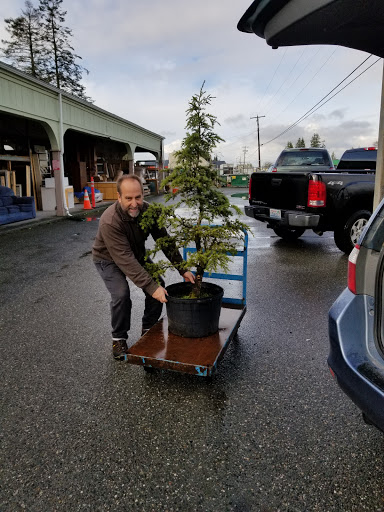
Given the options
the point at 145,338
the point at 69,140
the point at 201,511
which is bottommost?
the point at 201,511

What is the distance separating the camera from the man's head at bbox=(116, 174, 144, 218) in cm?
300

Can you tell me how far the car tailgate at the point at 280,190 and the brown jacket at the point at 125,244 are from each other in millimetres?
4223

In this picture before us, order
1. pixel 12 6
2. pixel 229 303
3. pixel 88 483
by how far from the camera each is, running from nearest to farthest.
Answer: pixel 88 483 → pixel 229 303 → pixel 12 6

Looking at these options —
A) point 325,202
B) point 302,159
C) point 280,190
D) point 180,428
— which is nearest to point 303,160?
point 302,159

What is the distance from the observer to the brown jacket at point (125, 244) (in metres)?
2.96

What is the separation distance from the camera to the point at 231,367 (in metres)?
3.15

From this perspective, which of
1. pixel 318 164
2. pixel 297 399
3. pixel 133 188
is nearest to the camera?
pixel 297 399

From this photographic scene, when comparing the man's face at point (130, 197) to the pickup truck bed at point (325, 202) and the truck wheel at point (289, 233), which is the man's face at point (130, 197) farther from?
the truck wheel at point (289, 233)

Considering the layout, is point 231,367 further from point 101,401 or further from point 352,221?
point 352,221

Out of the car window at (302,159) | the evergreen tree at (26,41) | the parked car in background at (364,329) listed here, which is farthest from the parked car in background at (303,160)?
the evergreen tree at (26,41)

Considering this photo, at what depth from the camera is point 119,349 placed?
128 inches

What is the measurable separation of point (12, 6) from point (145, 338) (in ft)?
101

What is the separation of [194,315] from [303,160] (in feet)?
29.0

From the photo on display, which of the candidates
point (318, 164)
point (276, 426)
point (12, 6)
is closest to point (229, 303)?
point (276, 426)
